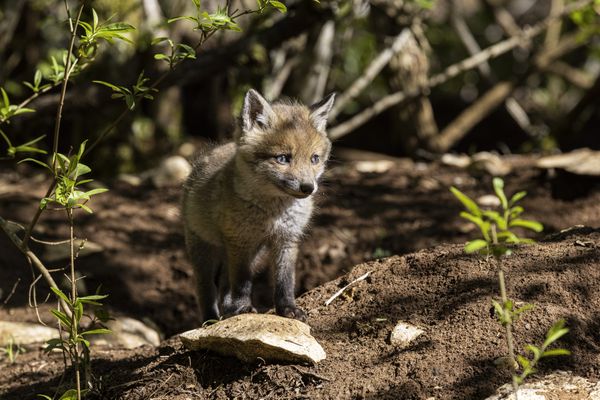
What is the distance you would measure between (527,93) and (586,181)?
23.7 ft

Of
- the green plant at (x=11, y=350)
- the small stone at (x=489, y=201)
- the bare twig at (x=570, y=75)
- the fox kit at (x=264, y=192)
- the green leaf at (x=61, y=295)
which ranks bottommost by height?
the green plant at (x=11, y=350)

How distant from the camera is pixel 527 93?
547 inches

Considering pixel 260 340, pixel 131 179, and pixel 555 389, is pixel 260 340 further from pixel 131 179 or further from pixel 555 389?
pixel 131 179

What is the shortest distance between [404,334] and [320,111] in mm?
2051

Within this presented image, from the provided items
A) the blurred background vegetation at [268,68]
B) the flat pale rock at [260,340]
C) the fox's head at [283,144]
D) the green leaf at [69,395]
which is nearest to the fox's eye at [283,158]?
the fox's head at [283,144]

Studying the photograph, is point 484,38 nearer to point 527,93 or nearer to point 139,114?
point 527,93

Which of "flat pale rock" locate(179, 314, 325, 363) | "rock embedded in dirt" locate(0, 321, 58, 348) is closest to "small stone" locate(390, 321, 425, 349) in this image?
"flat pale rock" locate(179, 314, 325, 363)

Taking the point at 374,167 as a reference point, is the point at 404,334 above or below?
below

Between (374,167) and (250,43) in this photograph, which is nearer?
(250,43)

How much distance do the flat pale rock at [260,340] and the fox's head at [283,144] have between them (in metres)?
1.16

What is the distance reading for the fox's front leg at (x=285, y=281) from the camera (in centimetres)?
434

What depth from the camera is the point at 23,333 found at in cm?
543

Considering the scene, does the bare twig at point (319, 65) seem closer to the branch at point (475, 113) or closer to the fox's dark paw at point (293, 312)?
the branch at point (475, 113)

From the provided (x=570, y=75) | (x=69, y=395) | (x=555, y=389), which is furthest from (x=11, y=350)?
(x=570, y=75)
